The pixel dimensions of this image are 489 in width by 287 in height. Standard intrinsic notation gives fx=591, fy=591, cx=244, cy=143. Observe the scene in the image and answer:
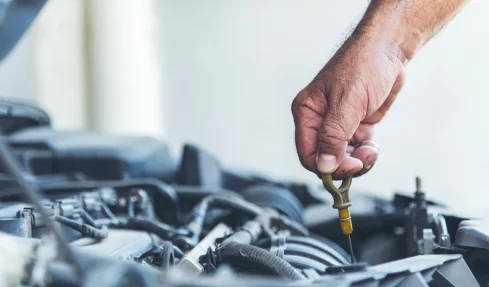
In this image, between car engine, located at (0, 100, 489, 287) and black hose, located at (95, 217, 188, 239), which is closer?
car engine, located at (0, 100, 489, 287)

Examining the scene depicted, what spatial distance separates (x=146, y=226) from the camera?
1075mm

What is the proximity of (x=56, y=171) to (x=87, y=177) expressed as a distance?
91 millimetres

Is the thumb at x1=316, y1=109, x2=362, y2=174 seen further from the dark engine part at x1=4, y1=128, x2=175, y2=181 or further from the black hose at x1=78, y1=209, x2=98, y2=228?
the dark engine part at x1=4, y1=128, x2=175, y2=181

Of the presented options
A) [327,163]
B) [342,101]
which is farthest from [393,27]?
[327,163]

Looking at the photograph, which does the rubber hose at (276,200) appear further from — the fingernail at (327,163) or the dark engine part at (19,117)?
the dark engine part at (19,117)

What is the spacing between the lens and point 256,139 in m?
3.67

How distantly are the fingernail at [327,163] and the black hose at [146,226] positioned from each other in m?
0.28

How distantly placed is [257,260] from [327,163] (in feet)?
0.94

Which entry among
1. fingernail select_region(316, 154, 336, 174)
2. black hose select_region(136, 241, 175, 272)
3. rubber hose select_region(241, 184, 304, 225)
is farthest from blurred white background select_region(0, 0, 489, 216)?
black hose select_region(136, 241, 175, 272)

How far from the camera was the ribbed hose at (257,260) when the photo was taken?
67 centimetres

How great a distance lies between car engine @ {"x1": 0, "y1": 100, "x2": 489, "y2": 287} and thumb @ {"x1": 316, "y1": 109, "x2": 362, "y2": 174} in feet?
0.48

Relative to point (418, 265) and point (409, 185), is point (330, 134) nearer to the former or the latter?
point (418, 265)

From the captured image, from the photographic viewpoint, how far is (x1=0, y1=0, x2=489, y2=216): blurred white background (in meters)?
3.22

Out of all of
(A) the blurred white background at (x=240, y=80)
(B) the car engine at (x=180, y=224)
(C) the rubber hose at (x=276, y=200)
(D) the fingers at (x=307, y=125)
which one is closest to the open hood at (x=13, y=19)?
(B) the car engine at (x=180, y=224)
